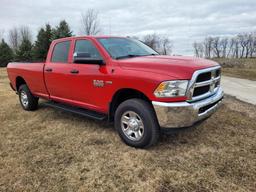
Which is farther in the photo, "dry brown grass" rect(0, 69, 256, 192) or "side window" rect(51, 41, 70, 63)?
"side window" rect(51, 41, 70, 63)

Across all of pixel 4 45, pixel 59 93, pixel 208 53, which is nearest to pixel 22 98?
pixel 59 93

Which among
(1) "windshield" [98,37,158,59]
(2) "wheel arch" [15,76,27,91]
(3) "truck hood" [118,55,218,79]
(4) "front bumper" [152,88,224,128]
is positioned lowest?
(4) "front bumper" [152,88,224,128]

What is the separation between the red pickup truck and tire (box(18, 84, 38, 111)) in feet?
3.89

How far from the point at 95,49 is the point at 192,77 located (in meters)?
1.96

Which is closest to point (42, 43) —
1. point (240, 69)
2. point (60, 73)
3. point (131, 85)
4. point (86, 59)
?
point (240, 69)

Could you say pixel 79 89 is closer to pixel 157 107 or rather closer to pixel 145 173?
pixel 157 107

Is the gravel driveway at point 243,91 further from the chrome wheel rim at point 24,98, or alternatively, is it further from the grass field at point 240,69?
the chrome wheel rim at point 24,98

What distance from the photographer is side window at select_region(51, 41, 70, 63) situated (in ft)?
17.6

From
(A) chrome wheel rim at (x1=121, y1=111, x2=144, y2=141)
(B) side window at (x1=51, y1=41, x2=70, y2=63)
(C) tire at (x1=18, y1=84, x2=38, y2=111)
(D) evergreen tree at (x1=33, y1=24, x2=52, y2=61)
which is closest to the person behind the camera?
(A) chrome wheel rim at (x1=121, y1=111, x2=144, y2=141)

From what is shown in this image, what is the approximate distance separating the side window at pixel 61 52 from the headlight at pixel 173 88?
2536mm

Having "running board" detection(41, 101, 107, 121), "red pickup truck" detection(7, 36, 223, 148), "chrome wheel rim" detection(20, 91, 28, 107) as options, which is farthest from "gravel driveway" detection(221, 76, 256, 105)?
"chrome wheel rim" detection(20, 91, 28, 107)

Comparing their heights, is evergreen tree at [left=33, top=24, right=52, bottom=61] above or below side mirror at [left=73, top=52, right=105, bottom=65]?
above

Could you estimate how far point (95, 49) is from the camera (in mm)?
4676

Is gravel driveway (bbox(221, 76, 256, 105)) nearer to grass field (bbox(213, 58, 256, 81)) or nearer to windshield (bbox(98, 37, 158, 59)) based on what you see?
grass field (bbox(213, 58, 256, 81))
